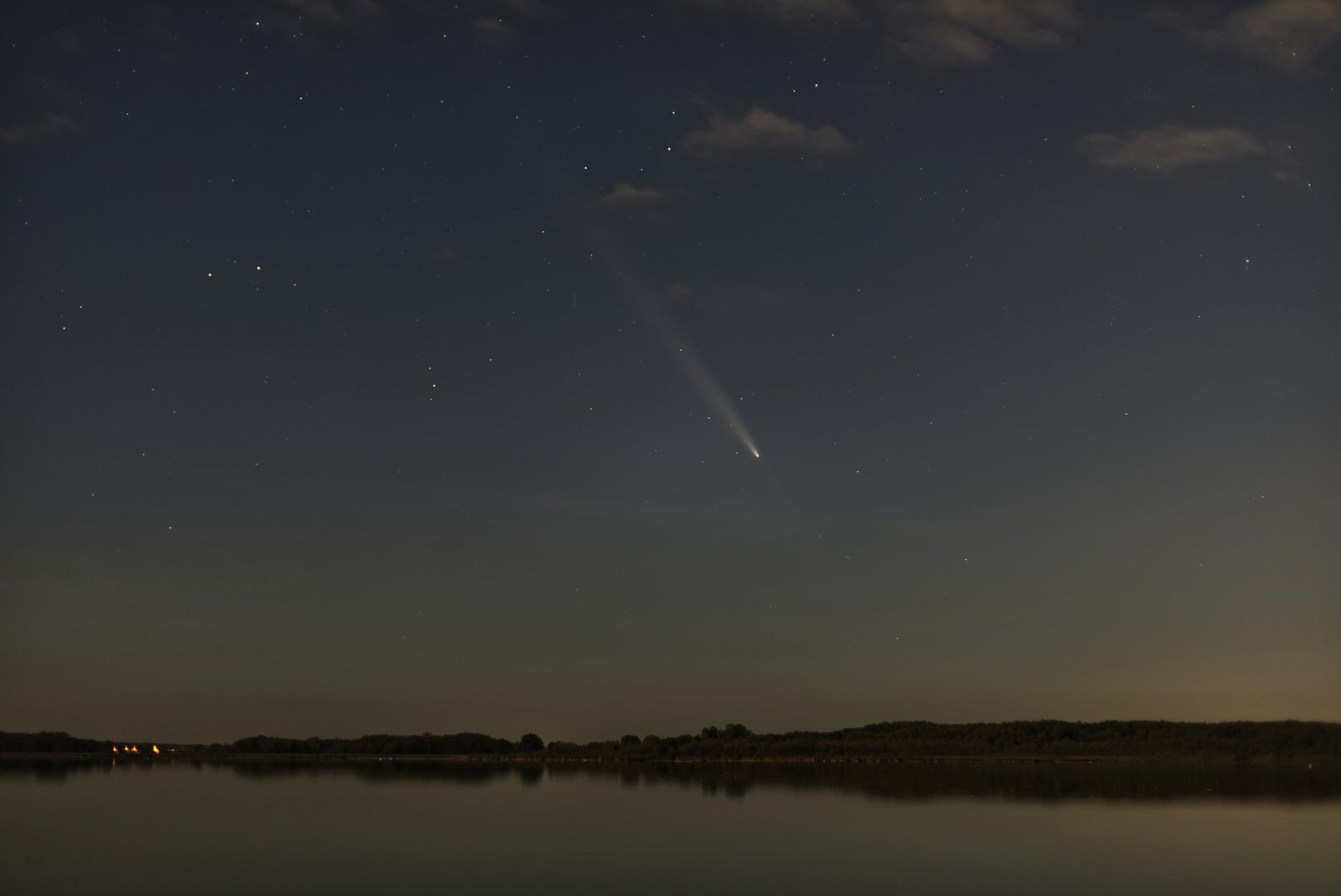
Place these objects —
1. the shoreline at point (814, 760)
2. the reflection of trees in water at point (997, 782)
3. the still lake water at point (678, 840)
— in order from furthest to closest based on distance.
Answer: the shoreline at point (814, 760) → the reflection of trees in water at point (997, 782) → the still lake water at point (678, 840)

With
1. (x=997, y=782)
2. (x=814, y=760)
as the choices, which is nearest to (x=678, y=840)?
(x=997, y=782)

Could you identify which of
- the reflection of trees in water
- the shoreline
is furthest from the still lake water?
the shoreline

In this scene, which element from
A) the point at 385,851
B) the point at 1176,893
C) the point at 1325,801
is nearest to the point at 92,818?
the point at 385,851

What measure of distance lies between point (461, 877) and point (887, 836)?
45.6ft

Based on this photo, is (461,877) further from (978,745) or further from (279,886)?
(978,745)

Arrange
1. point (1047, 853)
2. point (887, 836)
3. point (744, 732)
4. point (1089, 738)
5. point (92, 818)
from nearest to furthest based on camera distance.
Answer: point (1047, 853)
point (887, 836)
point (92, 818)
point (1089, 738)
point (744, 732)

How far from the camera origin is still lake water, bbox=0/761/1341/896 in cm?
2661

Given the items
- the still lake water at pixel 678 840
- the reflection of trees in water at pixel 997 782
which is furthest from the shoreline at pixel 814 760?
the still lake water at pixel 678 840

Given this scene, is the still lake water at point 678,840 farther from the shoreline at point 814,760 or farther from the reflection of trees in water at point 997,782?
the shoreline at point 814,760

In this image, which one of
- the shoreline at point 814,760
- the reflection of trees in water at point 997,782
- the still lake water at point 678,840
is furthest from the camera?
the shoreline at point 814,760

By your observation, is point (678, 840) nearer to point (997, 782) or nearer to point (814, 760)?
point (997, 782)

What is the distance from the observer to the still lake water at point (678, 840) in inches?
1048

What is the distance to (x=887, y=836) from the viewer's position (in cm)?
3634

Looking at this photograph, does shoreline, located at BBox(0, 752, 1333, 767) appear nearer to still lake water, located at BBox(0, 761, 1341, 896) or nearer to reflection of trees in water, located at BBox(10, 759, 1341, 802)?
reflection of trees in water, located at BBox(10, 759, 1341, 802)
